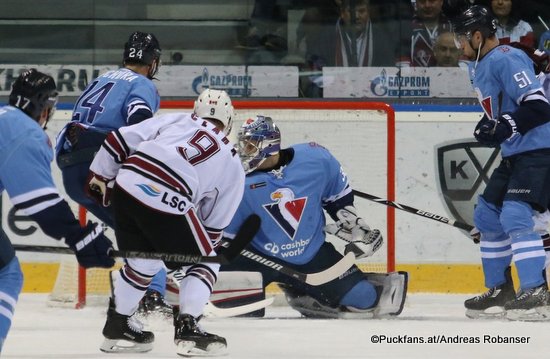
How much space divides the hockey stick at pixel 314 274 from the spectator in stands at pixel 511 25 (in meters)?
1.91

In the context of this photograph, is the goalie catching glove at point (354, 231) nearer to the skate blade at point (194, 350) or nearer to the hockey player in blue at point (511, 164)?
the hockey player in blue at point (511, 164)

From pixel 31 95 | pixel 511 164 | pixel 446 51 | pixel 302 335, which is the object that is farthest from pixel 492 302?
pixel 31 95

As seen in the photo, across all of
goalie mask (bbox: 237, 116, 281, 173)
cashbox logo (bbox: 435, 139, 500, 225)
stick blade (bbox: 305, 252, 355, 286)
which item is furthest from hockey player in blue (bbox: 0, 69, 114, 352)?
cashbox logo (bbox: 435, 139, 500, 225)

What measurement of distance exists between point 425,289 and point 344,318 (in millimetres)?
1034

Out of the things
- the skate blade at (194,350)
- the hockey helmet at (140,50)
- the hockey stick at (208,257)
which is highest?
the hockey helmet at (140,50)

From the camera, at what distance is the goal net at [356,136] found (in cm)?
579

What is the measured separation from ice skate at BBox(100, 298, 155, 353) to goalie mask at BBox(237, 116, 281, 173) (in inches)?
47.3

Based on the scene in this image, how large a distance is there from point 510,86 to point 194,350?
184cm

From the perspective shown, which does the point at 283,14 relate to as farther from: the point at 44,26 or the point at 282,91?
the point at 44,26

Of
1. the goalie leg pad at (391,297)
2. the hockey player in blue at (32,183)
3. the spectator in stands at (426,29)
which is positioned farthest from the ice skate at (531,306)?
the hockey player in blue at (32,183)

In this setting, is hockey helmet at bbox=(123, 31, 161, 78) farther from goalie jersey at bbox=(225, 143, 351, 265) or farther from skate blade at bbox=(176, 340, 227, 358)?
skate blade at bbox=(176, 340, 227, 358)

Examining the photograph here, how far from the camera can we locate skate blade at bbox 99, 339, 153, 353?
157 inches

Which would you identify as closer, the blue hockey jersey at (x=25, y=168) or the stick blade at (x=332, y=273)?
the blue hockey jersey at (x=25, y=168)

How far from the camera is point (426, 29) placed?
21.2 ft
